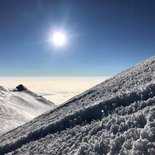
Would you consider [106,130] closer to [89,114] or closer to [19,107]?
[89,114]

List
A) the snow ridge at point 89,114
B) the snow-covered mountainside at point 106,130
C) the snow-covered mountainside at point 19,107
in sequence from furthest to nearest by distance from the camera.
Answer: the snow-covered mountainside at point 19,107 < the snow ridge at point 89,114 < the snow-covered mountainside at point 106,130

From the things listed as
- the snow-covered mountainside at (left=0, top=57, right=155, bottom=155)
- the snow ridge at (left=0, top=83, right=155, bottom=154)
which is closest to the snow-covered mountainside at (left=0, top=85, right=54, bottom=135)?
the snow ridge at (left=0, top=83, right=155, bottom=154)

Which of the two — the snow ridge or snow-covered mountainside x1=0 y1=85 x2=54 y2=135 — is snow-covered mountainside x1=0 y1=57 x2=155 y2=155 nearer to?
the snow ridge

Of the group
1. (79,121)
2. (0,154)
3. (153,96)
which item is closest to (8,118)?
(0,154)

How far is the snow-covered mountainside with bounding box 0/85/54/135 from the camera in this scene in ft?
111

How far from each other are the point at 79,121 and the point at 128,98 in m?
2.18

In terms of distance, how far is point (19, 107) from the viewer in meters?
45.3

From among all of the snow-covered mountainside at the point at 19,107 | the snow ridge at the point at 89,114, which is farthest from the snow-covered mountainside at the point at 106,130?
the snow-covered mountainside at the point at 19,107

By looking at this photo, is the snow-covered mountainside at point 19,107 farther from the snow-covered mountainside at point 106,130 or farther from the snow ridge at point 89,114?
the snow-covered mountainside at point 106,130

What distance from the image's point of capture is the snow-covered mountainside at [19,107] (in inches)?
1337

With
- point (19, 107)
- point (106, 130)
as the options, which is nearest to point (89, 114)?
point (106, 130)

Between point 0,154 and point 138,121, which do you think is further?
point 0,154

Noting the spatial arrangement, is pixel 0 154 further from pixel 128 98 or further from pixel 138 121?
pixel 138 121

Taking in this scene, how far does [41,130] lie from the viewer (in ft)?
42.6
